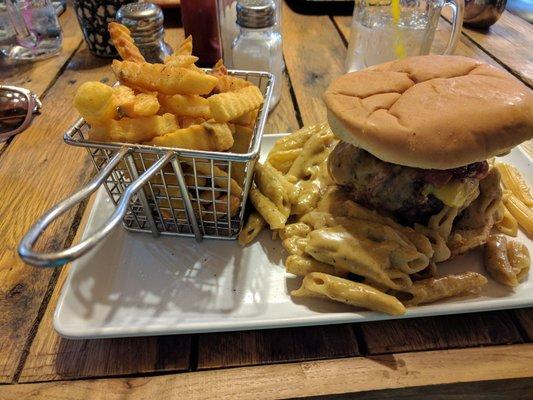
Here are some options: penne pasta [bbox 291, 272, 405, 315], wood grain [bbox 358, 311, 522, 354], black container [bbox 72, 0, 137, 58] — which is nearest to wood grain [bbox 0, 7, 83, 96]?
black container [bbox 72, 0, 137, 58]

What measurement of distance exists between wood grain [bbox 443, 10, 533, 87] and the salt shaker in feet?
5.19

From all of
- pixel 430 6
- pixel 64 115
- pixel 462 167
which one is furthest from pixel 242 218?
pixel 430 6

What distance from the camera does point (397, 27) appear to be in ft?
5.13

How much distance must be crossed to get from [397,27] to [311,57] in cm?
50

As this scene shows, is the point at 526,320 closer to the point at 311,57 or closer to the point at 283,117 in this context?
the point at 283,117

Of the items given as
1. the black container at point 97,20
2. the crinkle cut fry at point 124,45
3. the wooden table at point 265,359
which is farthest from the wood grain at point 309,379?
the black container at point 97,20

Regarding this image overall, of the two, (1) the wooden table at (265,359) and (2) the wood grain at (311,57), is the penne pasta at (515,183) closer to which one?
(1) the wooden table at (265,359)

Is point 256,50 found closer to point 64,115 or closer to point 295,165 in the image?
Result: point 295,165

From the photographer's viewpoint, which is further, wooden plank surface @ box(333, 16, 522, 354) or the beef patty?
the beef patty

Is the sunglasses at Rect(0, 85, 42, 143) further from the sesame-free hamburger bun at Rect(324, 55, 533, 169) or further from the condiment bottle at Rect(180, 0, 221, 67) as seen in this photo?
the sesame-free hamburger bun at Rect(324, 55, 533, 169)

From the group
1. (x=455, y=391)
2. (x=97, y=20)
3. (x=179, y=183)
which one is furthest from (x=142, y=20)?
(x=455, y=391)

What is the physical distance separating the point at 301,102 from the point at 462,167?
85 cm

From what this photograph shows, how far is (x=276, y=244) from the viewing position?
3.26 ft

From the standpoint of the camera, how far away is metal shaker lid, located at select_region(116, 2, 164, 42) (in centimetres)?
148
